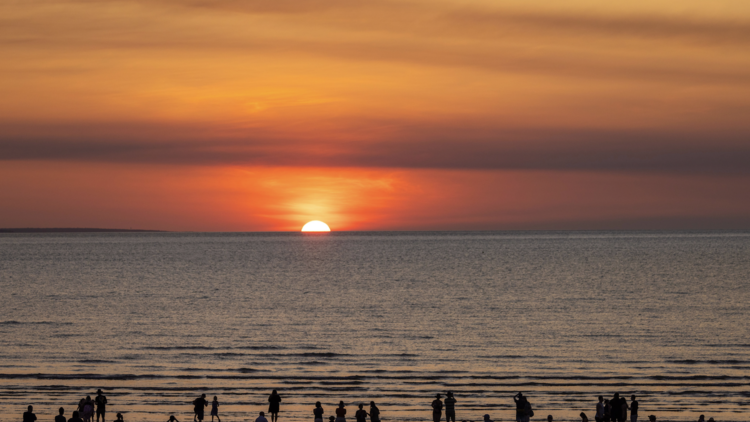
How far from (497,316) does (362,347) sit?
23282mm

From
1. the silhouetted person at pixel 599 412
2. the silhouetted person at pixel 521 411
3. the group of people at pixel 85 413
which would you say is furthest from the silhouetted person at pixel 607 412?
the group of people at pixel 85 413

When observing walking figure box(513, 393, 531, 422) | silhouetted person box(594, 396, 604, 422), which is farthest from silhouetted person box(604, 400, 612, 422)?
walking figure box(513, 393, 531, 422)

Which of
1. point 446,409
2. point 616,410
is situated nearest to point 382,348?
point 446,409

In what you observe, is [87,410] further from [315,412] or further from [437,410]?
[437,410]

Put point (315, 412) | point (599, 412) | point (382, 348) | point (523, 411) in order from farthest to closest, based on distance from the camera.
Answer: point (382, 348) < point (599, 412) < point (315, 412) < point (523, 411)

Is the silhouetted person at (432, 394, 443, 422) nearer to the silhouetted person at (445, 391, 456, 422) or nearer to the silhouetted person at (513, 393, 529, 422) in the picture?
the silhouetted person at (445, 391, 456, 422)

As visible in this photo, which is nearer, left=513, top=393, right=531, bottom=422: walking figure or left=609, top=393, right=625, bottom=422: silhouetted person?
left=513, top=393, right=531, bottom=422: walking figure

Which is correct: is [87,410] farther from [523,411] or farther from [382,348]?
[382,348]

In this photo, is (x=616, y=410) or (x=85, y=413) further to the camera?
(x=616, y=410)

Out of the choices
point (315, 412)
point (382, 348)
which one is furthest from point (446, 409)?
point (382, 348)

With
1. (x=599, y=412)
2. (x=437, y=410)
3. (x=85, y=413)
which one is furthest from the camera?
(x=599, y=412)

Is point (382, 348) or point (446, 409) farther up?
point (382, 348)

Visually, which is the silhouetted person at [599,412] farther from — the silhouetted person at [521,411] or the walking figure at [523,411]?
the silhouetted person at [521,411]

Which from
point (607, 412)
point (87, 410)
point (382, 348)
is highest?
point (382, 348)
